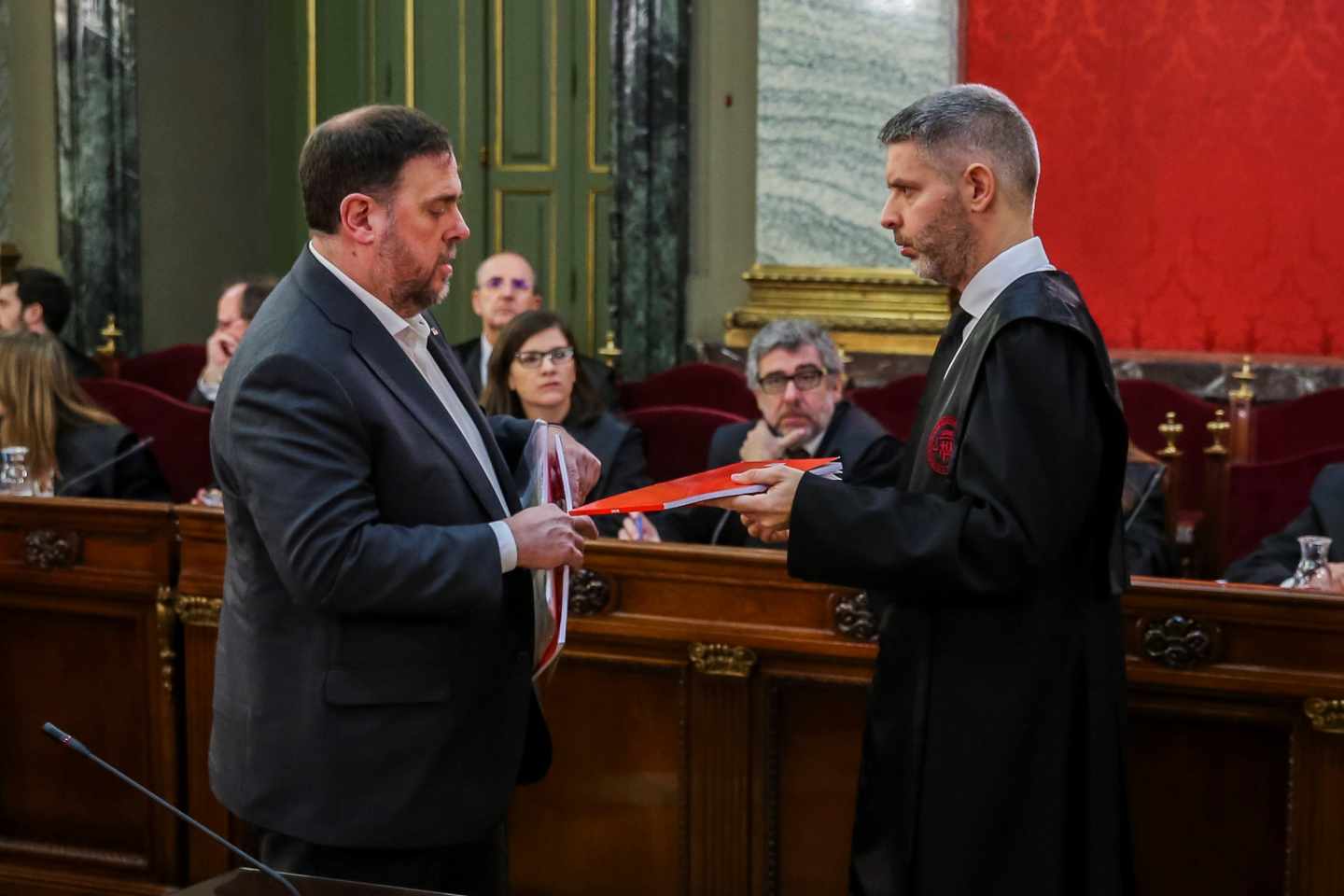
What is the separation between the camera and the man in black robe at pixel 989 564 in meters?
1.98

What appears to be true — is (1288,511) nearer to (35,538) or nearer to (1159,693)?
(1159,693)

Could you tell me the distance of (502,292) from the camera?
5.69m

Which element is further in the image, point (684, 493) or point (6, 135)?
point (6, 135)

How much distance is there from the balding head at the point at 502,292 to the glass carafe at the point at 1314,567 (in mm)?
3252

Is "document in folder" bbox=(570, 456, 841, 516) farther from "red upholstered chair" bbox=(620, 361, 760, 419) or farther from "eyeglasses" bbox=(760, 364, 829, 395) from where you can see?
"red upholstered chair" bbox=(620, 361, 760, 419)

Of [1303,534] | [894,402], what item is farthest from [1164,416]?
[1303,534]

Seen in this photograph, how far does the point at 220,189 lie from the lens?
27.8 ft

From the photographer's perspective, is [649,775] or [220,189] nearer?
[649,775]

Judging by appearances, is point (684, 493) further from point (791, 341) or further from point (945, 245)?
point (791, 341)

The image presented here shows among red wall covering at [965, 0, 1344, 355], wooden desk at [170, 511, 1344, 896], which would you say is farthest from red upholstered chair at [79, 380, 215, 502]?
red wall covering at [965, 0, 1344, 355]

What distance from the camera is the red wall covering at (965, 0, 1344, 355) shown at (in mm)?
6465

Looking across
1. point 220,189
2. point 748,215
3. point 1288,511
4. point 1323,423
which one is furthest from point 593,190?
point 1288,511

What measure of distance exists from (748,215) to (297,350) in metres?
5.17

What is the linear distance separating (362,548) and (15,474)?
2176 millimetres
